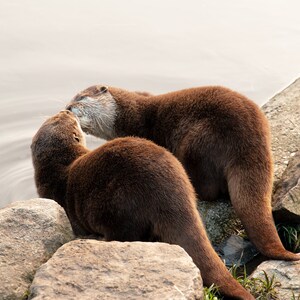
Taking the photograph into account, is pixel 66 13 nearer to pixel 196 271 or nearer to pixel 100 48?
pixel 100 48

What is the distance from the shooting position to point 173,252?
3611 mm

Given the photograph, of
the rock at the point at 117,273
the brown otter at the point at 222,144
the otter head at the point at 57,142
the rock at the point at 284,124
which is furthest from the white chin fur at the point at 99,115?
the rock at the point at 117,273

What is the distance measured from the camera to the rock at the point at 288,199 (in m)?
4.51

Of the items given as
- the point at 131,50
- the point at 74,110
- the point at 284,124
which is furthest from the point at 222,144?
the point at 131,50

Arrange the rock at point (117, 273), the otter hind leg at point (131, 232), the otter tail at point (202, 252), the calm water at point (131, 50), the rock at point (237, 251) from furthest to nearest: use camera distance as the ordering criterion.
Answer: the calm water at point (131, 50)
the rock at point (237, 251)
the otter hind leg at point (131, 232)
the otter tail at point (202, 252)
the rock at point (117, 273)

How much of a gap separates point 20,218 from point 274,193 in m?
1.51

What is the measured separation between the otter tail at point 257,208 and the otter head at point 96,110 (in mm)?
1361

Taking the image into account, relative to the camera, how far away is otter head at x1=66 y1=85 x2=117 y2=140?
5883mm

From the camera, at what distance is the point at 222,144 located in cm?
482

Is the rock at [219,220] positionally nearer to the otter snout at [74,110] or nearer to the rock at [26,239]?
the rock at [26,239]

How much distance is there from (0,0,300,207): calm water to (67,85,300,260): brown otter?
4.17ft

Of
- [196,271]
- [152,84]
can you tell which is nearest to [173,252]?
[196,271]

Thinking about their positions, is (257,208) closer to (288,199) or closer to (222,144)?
(288,199)

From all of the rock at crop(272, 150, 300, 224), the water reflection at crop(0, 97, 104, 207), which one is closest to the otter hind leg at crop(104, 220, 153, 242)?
the rock at crop(272, 150, 300, 224)
